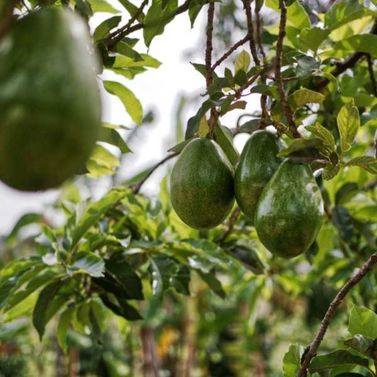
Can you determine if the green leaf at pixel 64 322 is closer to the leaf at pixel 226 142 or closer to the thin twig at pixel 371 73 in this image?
the leaf at pixel 226 142

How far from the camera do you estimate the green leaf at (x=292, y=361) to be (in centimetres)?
88

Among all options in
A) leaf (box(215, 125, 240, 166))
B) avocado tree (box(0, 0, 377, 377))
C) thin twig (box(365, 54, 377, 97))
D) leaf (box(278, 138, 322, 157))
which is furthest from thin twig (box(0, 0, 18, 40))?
thin twig (box(365, 54, 377, 97))

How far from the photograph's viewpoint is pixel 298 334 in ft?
13.7

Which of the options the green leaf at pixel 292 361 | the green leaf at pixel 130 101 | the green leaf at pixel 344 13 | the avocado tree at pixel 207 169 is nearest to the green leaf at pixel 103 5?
the avocado tree at pixel 207 169

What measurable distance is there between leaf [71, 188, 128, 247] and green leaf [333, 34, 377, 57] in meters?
0.45

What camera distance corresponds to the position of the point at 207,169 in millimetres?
804

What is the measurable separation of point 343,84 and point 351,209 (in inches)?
11.0

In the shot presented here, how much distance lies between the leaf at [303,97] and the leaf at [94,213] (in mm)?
439

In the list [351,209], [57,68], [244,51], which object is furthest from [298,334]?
[57,68]

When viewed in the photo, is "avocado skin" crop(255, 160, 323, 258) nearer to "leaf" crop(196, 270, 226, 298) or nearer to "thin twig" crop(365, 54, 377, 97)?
"thin twig" crop(365, 54, 377, 97)

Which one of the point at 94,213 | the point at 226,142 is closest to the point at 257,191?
the point at 226,142

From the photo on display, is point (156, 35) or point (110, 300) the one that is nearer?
point (156, 35)

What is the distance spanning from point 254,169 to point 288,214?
80 millimetres

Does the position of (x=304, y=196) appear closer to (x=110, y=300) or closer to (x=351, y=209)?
(x=110, y=300)
